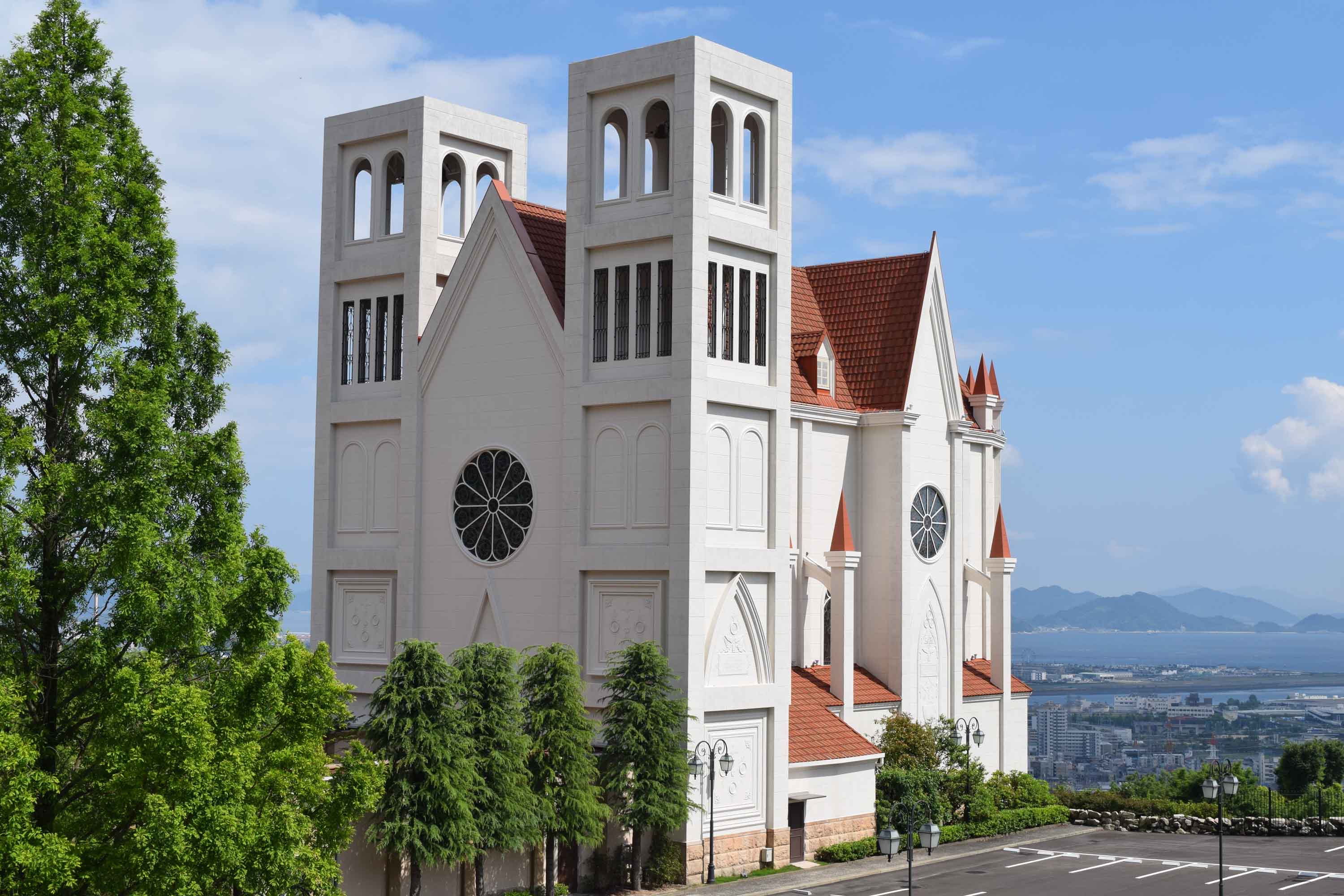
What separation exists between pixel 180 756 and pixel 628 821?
16.8 meters

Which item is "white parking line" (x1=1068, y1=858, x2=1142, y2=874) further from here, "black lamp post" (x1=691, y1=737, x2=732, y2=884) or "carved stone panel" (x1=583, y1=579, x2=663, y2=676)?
"carved stone panel" (x1=583, y1=579, x2=663, y2=676)

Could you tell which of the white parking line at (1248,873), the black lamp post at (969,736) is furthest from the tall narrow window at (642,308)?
the white parking line at (1248,873)

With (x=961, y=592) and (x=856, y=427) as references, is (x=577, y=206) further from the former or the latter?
(x=961, y=592)

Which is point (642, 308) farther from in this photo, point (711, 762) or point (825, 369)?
point (711, 762)

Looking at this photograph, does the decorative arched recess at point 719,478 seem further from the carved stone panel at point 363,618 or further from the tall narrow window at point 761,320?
the carved stone panel at point 363,618

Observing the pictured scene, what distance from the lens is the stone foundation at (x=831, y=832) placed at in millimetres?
45375

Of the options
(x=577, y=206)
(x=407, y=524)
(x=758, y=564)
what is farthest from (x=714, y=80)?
(x=407, y=524)

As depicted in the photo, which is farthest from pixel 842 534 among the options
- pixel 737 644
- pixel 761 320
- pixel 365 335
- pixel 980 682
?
pixel 365 335

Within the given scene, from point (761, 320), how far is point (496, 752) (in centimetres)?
1570

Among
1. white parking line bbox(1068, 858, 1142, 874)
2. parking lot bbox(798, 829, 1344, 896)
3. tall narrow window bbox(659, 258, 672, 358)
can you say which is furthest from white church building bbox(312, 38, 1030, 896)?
white parking line bbox(1068, 858, 1142, 874)

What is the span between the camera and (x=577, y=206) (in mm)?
44906

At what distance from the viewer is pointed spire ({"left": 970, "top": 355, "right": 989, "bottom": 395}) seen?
2410 inches

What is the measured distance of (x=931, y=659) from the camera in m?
54.8

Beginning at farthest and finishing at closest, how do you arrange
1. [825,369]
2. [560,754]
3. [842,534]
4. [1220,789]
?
[825,369] → [842,534] → [1220,789] → [560,754]
